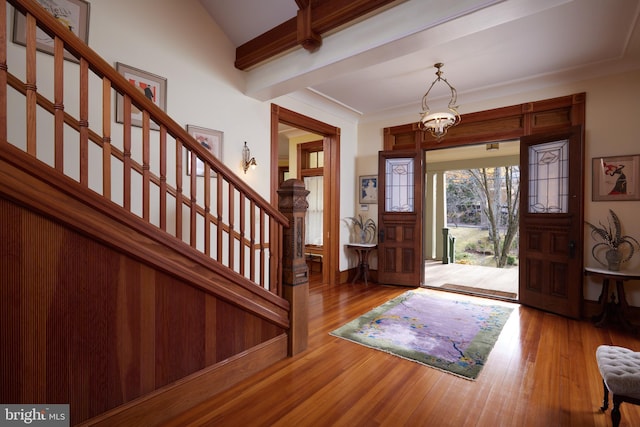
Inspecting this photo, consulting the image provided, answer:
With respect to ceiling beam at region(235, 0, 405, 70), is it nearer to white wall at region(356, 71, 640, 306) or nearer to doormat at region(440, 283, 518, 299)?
white wall at region(356, 71, 640, 306)

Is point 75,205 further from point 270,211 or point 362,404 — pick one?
point 362,404

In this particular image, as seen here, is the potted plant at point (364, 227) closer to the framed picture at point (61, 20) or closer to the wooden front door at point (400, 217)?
the wooden front door at point (400, 217)

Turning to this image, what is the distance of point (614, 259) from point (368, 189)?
11.5 feet

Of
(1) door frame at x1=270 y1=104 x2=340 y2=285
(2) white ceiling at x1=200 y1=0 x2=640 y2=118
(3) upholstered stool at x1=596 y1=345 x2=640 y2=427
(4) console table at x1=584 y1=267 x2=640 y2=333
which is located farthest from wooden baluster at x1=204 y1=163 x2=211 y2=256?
(4) console table at x1=584 y1=267 x2=640 y2=333

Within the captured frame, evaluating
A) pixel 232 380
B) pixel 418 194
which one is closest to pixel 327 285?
pixel 418 194

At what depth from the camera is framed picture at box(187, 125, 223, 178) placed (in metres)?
3.19

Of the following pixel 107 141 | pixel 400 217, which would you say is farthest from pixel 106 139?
pixel 400 217

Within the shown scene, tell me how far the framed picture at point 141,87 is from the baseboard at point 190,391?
2.29m

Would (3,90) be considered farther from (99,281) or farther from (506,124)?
(506,124)

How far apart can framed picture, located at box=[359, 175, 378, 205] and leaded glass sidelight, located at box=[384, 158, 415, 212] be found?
0.29 metres

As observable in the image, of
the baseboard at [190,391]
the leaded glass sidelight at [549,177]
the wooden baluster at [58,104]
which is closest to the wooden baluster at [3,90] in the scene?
the wooden baluster at [58,104]

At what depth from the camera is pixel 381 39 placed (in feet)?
8.27

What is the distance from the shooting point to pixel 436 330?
3.18 meters

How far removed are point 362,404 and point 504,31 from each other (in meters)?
3.62
